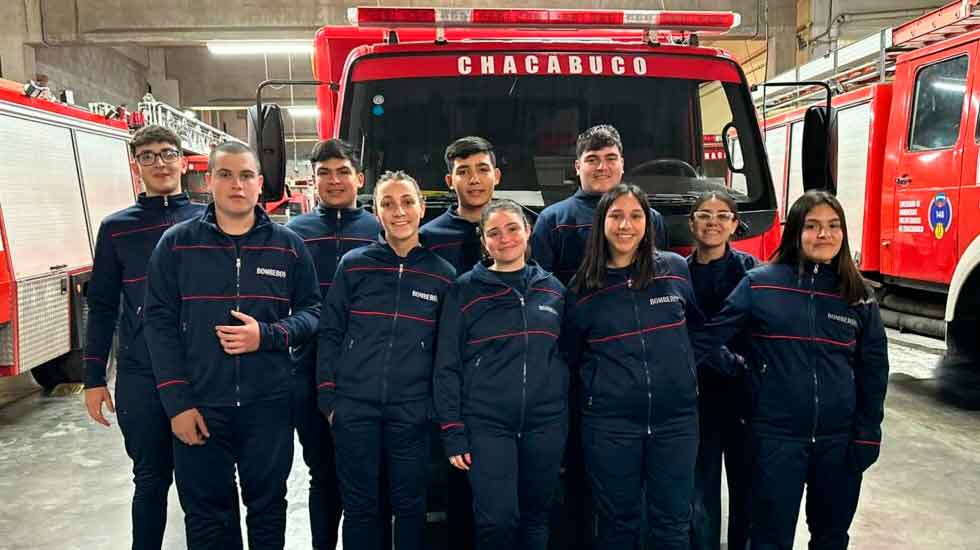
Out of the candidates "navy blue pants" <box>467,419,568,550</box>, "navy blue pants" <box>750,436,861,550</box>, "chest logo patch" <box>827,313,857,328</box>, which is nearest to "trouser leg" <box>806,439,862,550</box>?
"navy blue pants" <box>750,436,861,550</box>

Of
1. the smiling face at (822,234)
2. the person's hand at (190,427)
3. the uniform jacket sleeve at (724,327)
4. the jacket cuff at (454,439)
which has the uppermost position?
the smiling face at (822,234)

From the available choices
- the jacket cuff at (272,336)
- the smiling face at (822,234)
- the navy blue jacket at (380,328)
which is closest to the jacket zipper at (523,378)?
the navy blue jacket at (380,328)

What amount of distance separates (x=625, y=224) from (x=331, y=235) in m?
1.19

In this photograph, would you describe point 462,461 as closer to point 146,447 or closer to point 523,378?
point 523,378

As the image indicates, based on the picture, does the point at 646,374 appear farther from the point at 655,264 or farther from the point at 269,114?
the point at 269,114

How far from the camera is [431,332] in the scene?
103 inches

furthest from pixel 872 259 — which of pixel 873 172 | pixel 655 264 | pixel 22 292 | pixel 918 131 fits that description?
pixel 22 292

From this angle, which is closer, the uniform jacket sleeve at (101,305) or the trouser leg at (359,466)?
the trouser leg at (359,466)

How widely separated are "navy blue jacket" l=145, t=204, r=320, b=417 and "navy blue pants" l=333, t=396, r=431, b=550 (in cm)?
30

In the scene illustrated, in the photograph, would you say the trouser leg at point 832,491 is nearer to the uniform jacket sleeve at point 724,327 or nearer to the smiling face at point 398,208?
the uniform jacket sleeve at point 724,327

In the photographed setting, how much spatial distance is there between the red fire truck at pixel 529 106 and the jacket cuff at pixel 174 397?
1301 millimetres

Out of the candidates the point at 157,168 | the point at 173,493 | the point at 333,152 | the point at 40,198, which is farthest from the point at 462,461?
the point at 40,198

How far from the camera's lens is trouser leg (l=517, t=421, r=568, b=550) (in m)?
2.54

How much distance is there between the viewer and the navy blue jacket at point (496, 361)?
2.51m
